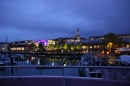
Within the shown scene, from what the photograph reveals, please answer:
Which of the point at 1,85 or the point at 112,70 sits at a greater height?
the point at 112,70

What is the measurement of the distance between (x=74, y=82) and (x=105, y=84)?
0.94m

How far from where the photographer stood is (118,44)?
89.8m

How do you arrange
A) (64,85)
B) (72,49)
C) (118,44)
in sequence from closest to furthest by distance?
(64,85) → (118,44) → (72,49)

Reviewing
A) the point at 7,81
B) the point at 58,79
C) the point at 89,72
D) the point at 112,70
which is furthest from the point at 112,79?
the point at 89,72

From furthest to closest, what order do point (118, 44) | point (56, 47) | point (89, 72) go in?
point (56, 47) → point (118, 44) → point (89, 72)

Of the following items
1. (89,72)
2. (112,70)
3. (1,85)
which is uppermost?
(112,70)

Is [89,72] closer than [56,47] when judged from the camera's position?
Yes

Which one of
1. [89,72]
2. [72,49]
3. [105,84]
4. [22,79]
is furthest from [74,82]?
[72,49]

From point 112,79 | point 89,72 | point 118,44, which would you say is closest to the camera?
point 112,79

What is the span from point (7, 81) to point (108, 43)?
88238 millimetres

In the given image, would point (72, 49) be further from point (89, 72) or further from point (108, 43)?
point (89, 72)

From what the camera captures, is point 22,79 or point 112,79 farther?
point 22,79

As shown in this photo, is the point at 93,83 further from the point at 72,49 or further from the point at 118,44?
the point at 72,49

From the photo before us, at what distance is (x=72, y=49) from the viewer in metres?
117
